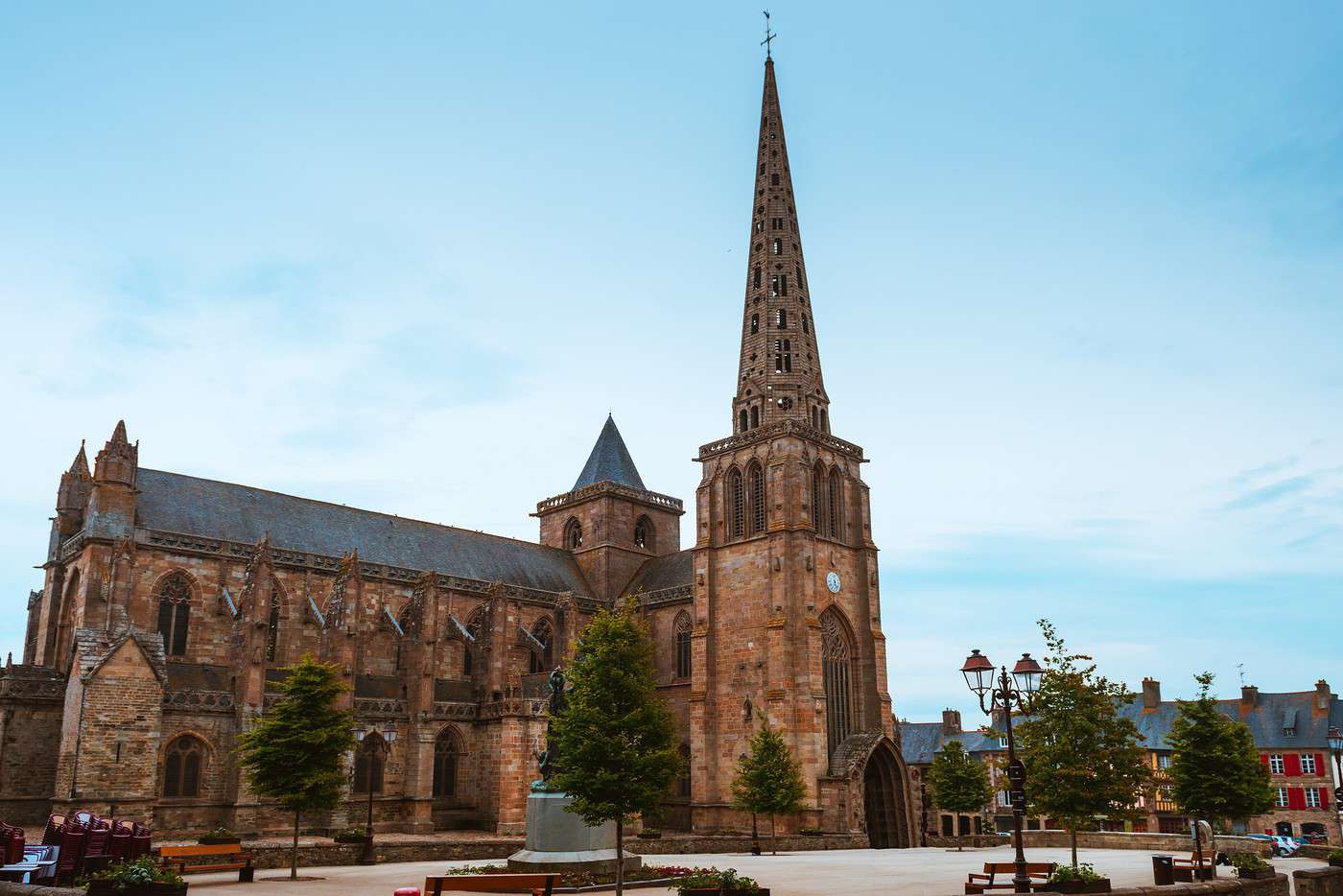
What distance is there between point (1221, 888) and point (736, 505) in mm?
35062

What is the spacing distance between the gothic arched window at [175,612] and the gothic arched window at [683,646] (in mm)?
24359

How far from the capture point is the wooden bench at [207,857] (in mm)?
23641

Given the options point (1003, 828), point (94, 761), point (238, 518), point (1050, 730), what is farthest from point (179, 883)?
point (1003, 828)

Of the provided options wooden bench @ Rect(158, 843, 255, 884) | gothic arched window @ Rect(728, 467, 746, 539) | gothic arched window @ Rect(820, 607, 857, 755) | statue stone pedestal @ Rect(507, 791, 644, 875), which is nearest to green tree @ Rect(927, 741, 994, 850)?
gothic arched window @ Rect(820, 607, 857, 755)

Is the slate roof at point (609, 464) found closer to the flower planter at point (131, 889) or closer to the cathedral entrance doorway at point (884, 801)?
the cathedral entrance doorway at point (884, 801)

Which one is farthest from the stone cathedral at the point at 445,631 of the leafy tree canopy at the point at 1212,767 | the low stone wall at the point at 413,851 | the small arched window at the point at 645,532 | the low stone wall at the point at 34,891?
the low stone wall at the point at 34,891

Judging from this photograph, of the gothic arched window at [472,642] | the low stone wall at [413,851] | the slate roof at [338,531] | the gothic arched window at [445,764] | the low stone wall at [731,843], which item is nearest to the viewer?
the low stone wall at [413,851]

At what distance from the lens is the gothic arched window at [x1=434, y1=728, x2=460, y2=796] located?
4831 centimetres

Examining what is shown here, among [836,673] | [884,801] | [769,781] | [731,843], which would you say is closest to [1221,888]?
[731,843]

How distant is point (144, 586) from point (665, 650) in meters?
26.0

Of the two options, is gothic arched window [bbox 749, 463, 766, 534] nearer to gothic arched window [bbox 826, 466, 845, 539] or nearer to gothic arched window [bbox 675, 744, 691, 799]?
gothic arched window [bbox 826, 466, 845, 539]

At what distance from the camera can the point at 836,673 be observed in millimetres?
52719

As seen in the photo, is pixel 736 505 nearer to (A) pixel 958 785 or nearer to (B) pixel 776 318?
(B) pixel 776 318

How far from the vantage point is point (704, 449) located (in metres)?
57.4
